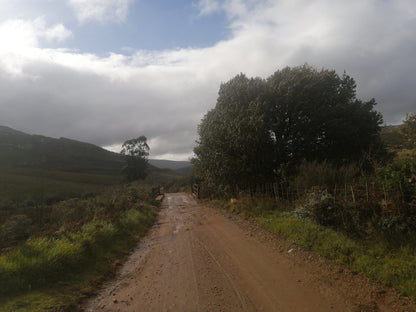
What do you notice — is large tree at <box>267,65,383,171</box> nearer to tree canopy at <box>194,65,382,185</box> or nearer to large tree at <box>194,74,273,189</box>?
tree canopy at <box>194,65,382,185</box>

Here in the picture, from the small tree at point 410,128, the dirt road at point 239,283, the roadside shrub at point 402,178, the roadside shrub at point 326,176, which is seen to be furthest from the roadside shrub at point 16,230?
the small tree at point 410,128

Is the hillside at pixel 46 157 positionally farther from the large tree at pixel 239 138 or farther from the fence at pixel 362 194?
the fence at pixel 362 194

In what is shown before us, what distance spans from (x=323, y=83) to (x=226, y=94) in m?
6.95

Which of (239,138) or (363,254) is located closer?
(363,254)

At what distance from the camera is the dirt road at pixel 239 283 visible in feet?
13.8

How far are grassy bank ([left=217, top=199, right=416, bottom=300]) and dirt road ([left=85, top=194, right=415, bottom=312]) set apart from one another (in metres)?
0.28

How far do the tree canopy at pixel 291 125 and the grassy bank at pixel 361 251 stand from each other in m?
7.58

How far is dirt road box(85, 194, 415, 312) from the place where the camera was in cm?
421

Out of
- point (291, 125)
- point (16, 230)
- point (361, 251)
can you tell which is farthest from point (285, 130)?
point (16, 230)

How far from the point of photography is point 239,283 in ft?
16.8

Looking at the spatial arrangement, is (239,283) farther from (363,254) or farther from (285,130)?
(285,130)

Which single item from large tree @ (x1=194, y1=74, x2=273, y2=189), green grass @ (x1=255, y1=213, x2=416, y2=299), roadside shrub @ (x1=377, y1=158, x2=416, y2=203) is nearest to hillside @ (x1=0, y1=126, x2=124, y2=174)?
large tree @ (x1=194, y1=74, x2=273, y2=189)

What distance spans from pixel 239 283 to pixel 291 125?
46.8 ft

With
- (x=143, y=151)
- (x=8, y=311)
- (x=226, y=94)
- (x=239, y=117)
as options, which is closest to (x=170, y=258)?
(x=8, y=311)
